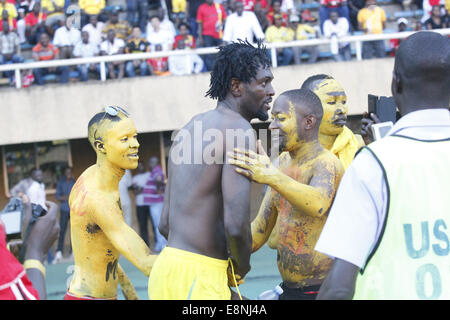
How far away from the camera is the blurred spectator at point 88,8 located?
45.0 feet

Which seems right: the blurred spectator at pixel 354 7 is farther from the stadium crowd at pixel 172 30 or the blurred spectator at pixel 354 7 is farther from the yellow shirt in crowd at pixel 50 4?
the yellow shirt in crowd at pixel 50 4

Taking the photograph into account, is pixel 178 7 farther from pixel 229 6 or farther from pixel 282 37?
pixel 282 37

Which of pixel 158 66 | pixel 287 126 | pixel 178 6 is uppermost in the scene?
pixel 178 6

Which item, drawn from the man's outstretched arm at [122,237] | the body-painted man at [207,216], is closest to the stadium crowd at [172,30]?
the man's outstretched arm at [122,237]

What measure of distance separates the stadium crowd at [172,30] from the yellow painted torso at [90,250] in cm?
872

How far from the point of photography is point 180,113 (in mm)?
13383

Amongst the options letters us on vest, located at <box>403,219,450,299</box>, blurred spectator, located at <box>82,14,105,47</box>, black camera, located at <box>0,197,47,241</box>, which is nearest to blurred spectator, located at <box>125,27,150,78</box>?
blurred spectator, located at <box>82,14,105,47</box>

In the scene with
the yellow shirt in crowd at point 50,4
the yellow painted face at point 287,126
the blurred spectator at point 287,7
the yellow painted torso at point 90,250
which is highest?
the yellow shirt in crowd at point 50,4

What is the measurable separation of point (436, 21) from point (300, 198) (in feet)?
35.3

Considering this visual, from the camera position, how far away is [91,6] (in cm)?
1380

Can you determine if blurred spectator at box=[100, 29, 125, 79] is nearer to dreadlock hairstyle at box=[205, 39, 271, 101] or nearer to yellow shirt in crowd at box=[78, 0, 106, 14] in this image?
yellow shirt in crowd at box=[78, 0, 106, 14]

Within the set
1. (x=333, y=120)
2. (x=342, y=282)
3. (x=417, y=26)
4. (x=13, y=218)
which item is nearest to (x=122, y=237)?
(x=13, y=218)

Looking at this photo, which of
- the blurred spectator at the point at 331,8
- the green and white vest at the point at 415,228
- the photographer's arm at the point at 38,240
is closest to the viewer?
the green and white vest at the point at 415,228

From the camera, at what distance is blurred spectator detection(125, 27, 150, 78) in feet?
43.1
